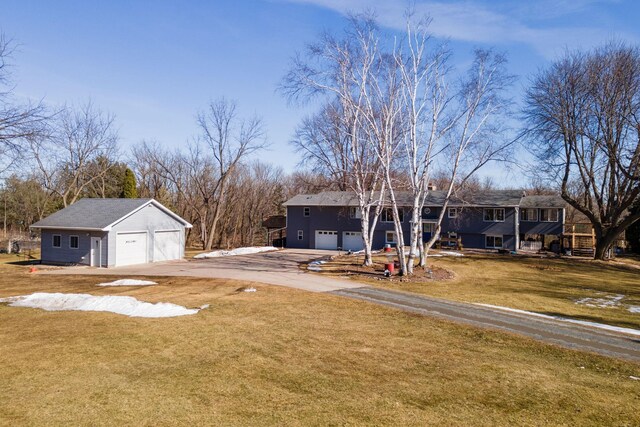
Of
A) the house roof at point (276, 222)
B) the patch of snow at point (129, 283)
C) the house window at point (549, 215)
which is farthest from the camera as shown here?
the house roof at point (276, 222)

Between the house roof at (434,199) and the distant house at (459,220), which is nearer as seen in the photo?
the house roof at (434,199)

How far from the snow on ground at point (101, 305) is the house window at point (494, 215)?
3239 centimetres

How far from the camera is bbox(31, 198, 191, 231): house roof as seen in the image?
27.8 meters

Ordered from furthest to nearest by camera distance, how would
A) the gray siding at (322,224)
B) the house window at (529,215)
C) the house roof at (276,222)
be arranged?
the house roof at (276,222)
the gray siding at (322,224)
the house window at (529,215)

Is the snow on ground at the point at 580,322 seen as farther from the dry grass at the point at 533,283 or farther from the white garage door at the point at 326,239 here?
the white garage door at the point at 326,239

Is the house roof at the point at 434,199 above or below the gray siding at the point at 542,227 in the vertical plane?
above

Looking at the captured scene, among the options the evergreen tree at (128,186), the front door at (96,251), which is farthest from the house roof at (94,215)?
the evergreen tree at (128,186)

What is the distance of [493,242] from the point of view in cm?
3994

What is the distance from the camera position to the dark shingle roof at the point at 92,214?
27.9 meters

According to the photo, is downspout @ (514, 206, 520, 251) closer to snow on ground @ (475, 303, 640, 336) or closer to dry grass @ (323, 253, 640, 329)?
dry grass @ (323, 253, 640, 329)

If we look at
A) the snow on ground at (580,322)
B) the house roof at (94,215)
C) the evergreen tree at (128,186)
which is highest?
the evergreen tree at (128,186)

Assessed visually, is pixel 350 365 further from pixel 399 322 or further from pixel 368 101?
pixel 368 101

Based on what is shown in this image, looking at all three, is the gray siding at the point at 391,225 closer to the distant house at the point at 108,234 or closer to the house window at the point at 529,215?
the house window at the point at 529,215

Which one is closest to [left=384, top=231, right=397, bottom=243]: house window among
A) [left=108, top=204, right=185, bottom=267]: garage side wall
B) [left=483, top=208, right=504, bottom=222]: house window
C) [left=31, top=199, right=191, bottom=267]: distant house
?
[left=483, top=208, right=504, bottom=222]: house window
